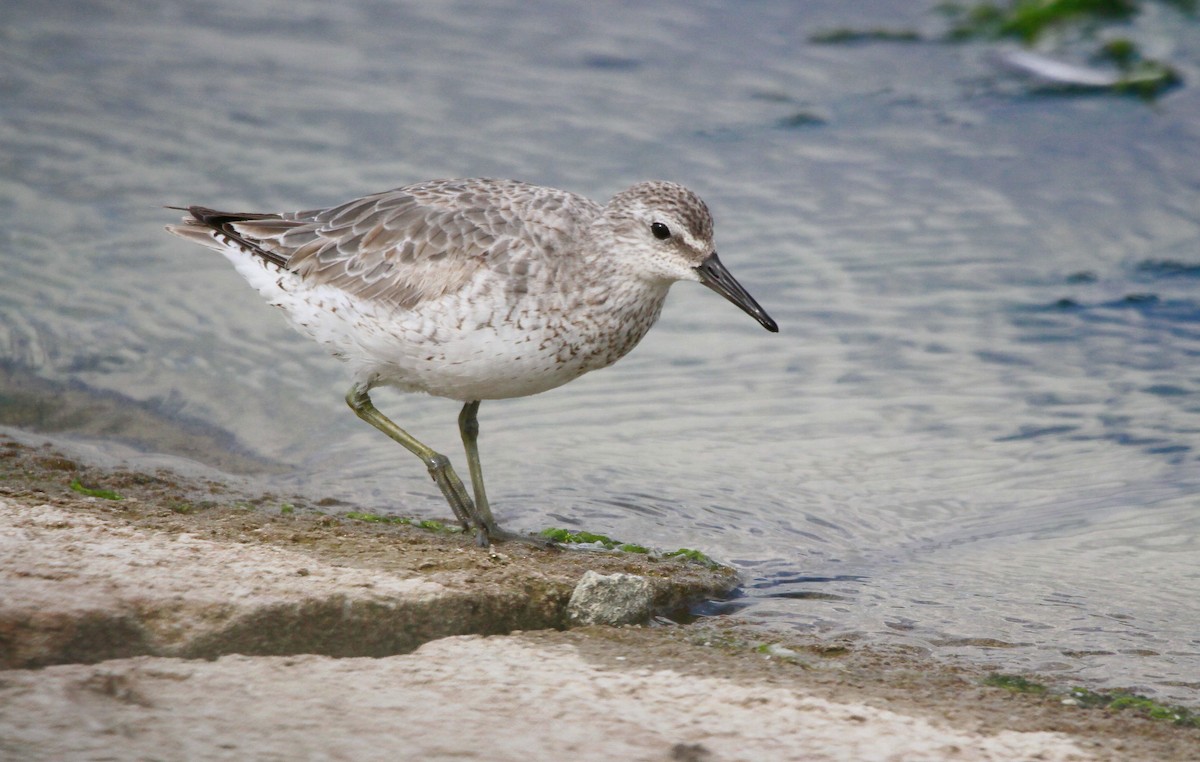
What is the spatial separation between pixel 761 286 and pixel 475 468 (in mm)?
3651

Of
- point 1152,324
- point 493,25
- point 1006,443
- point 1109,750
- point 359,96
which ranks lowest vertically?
point 1109,750

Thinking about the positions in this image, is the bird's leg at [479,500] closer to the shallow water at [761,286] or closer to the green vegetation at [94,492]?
the shallow water at [761,286]

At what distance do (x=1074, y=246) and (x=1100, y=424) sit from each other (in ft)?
9.28

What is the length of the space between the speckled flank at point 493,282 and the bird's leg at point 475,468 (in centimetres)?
41

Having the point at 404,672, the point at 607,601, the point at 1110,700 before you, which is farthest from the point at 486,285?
the point at 1110,700

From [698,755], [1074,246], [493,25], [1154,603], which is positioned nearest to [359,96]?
[493,25]

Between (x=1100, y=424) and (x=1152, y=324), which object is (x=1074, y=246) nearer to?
(x=1152, y=324)

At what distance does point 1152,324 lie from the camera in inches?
358

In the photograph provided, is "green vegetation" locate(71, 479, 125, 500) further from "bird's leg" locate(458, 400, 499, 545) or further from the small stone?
the small stone

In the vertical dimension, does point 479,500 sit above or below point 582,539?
above

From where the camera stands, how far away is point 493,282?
5.81 meters

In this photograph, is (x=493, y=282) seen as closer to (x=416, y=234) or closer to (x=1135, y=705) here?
(x=416, y=234)

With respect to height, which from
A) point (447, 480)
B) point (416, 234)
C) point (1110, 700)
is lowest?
point (1110, 700)

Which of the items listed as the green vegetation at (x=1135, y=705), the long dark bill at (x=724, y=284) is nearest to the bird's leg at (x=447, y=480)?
the long dark bill at (x=724, y=284)
